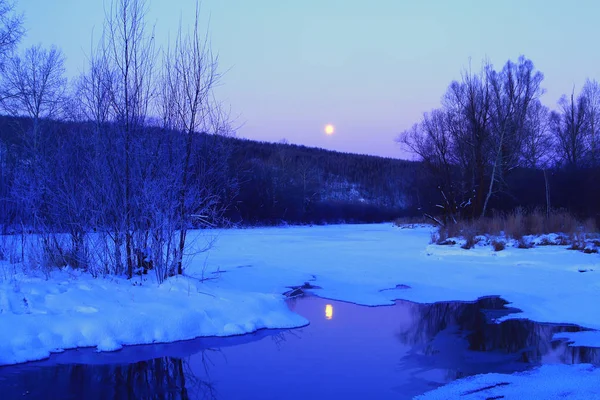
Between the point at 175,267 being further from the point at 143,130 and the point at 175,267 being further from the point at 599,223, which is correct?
the point at 599,223

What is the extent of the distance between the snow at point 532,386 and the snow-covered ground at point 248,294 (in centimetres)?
156

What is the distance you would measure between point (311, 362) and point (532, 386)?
2.54 metres

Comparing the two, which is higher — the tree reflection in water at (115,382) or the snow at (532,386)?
the snow at (532,386)

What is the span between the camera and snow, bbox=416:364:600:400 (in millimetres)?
4852

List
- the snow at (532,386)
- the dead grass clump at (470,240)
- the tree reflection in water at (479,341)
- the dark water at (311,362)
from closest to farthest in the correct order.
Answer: the snow at (532,386) < the dark water at (311,362) < the tree reflection in water at (479,341) < the dead grass clump at (470,240)

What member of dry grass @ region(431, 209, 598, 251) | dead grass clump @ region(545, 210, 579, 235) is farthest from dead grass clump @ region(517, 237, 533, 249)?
dead grass clump @ region(545, 210, 579, 235)

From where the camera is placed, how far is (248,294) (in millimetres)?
9305

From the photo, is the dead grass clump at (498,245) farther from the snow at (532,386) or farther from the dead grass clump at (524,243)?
the snow at (532,386)

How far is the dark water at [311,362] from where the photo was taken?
16.8ft

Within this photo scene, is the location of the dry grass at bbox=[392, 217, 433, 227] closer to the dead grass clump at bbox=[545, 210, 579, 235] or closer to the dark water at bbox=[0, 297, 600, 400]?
the dead grass clump at bbox=[545, 210, 579, 235]

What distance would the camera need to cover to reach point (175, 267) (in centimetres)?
972

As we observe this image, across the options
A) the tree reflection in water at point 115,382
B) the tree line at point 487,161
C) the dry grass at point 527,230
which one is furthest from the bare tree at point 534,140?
the tree reflection in water at point 115,382

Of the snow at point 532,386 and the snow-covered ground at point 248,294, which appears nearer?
the snow at point 532,386

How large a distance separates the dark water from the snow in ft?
0.83
